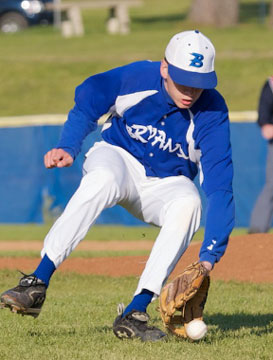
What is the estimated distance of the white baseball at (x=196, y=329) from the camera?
222 inches

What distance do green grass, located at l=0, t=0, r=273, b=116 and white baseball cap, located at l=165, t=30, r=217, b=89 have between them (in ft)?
54.1

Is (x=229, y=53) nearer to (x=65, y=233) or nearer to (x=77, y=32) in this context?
(x=77, y=32)

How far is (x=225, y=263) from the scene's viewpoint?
9.62m

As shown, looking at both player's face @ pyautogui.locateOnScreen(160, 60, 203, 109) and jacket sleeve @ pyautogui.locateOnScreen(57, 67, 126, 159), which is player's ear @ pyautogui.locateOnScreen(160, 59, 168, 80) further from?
jacket sleeve @ pyautogui.locateOnScreen(57, 67, 126, 159)

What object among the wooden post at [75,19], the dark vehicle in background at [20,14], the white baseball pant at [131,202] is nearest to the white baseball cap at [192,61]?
the white baseball pant at [131,202]

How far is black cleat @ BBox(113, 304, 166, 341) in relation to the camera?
579cm

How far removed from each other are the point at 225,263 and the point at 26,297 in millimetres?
4286

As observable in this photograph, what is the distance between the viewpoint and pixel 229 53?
990 inches

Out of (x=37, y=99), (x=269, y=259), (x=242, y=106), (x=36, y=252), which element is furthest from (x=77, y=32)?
(x=269, y=259)

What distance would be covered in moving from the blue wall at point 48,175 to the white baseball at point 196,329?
8.78 m

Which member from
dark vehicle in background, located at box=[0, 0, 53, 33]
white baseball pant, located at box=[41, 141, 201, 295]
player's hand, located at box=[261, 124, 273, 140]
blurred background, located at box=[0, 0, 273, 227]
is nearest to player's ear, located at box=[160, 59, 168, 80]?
white baseball pant, located at box=[41, 141, 201, 295]

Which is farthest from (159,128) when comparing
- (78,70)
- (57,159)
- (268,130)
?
(78,70)

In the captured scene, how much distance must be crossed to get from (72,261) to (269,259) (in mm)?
2151

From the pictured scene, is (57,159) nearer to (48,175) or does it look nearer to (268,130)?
(268,130)
